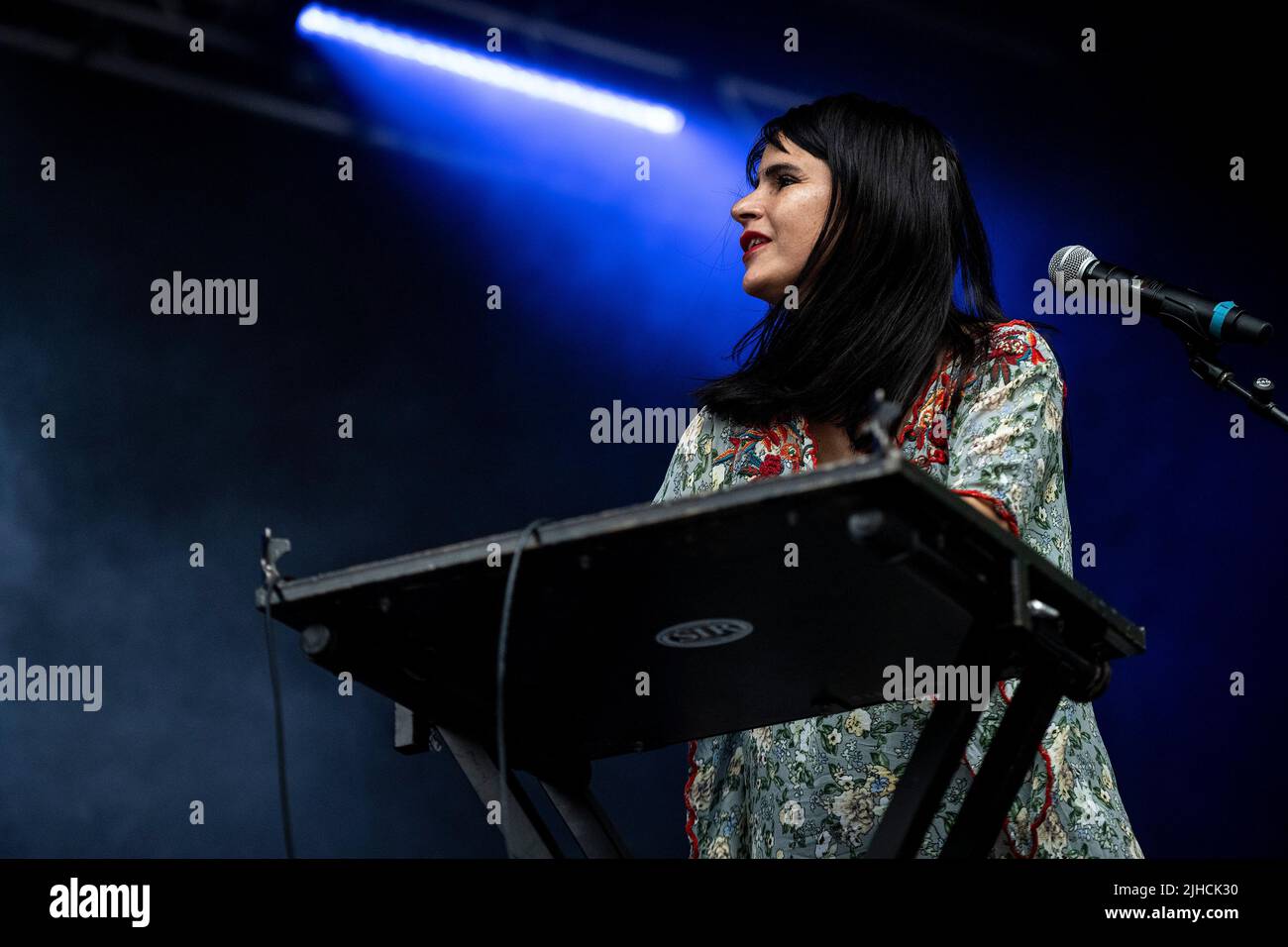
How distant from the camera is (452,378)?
3.75m

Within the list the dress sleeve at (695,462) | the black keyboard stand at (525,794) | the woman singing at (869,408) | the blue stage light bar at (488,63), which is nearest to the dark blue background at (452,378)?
the blue stage light bar at (488,63)

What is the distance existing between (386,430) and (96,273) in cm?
83

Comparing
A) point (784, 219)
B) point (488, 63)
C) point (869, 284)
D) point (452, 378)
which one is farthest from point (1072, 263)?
point (488, 63)

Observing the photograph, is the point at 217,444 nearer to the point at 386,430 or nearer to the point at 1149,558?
the point at 386,430

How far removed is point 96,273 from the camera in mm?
3652

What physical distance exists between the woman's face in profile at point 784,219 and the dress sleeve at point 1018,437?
0.39 meters

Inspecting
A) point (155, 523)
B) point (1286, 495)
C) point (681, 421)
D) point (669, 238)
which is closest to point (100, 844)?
point (155, 523)

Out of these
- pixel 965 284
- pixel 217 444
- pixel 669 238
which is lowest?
pixel 217 444

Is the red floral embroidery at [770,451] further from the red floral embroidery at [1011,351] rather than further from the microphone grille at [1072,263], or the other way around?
the microphone grille at [1072,263]

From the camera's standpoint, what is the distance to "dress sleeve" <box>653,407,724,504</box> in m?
2.29

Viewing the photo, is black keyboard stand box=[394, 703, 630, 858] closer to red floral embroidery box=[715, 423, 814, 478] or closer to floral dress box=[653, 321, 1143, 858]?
floral dress box=[653, 321, 1143, 858]

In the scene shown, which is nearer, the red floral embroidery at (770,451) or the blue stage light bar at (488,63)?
the red floral embroidery at (770,451)

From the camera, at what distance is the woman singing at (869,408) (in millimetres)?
1816

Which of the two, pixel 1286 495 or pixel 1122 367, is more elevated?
pixel 1122 367
